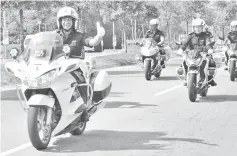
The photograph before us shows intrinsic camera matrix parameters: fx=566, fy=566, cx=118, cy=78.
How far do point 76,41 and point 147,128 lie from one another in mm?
1958

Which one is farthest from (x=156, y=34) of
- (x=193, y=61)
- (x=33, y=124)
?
Result: (x=33, y=124)

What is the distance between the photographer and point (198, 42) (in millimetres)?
13484

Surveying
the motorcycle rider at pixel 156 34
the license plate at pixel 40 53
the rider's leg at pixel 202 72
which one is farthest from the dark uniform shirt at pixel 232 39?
the license plate at pixel 40 53

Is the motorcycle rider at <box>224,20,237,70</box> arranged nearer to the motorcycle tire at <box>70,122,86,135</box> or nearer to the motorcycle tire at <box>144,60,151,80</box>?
the motorcycle tire at <box>144,60,151,80</box>

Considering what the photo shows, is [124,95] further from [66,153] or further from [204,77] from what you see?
[66,153]

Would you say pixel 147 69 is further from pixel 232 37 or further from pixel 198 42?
pixel 198 42

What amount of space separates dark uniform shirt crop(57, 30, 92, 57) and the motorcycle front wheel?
134cm

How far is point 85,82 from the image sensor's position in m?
7.98

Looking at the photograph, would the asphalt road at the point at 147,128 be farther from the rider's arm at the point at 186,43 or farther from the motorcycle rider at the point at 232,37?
the motorcycle rider at the point at 232,37

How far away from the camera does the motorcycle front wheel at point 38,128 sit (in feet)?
22.8

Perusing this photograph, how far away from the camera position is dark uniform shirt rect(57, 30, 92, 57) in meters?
8.23

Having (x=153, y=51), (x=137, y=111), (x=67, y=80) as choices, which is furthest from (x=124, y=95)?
(x=67, y=80)

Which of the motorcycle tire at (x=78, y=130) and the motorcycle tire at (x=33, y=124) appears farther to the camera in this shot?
the motorcycle tire at (x=78, y=130)

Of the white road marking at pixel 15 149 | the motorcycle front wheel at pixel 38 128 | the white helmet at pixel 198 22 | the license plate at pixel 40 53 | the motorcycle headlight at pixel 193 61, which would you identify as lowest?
the white road marking at pixel 15 149
